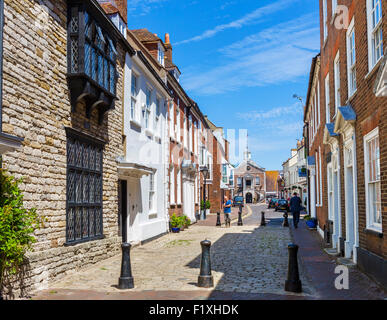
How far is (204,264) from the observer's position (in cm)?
813

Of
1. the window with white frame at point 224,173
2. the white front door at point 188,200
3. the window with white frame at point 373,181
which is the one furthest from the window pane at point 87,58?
the window with white frame at point 224,173

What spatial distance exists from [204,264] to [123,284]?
1517 millimetres

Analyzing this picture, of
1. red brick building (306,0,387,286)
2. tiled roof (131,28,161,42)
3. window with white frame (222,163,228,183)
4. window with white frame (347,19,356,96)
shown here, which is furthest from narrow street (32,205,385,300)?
window with white frame (222,163,228,183)

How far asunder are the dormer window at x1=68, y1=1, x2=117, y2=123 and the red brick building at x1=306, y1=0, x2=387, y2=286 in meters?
5.62

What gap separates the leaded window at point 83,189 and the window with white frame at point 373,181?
6116 millimetres

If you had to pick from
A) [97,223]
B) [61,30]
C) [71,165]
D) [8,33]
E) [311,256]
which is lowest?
[311,256]

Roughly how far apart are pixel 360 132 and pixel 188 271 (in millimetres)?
4791

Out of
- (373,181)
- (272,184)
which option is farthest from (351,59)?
(272,184)

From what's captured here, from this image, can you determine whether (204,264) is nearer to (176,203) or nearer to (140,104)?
(140,104)

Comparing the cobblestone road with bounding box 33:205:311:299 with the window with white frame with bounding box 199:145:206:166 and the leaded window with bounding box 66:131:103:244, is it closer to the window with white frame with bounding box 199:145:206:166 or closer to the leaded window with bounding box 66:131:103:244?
the leaded window with bounding box 66:131:103:244

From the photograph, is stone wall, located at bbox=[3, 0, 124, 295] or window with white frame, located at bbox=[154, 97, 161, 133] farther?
window with white frame, located at bbox=[154, 97, 161, 133]

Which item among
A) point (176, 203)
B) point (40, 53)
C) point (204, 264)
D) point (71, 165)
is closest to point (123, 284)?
point (204, 264)

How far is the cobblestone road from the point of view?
803cm

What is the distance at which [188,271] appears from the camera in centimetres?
991
